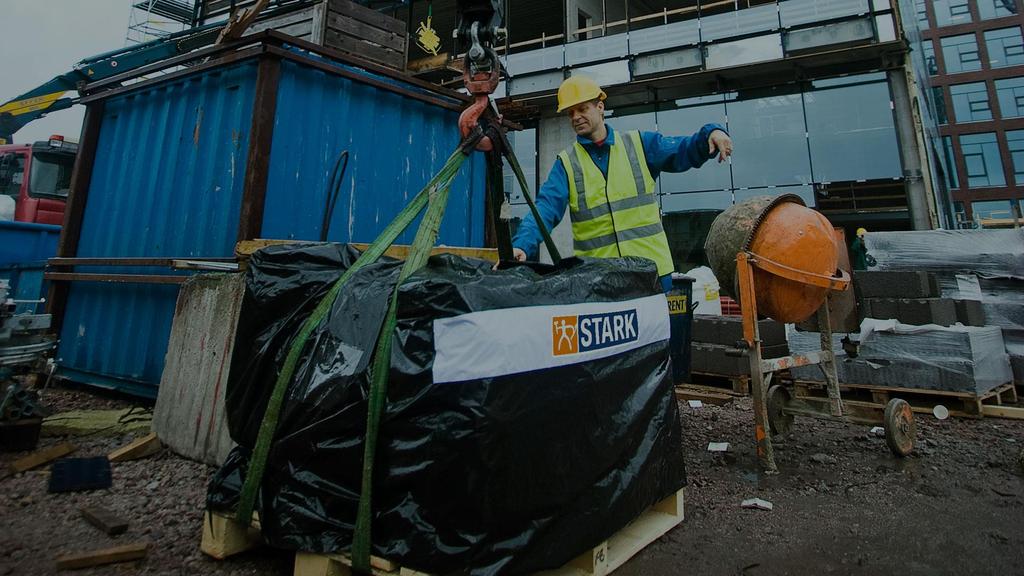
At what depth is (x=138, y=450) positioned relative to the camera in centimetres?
302

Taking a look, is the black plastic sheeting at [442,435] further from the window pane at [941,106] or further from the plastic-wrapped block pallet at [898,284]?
the window pane at [941,106]

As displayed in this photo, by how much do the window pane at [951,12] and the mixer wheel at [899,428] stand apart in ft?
149

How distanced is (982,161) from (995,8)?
1015 centimetres

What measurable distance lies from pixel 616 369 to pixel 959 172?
43.9 meters

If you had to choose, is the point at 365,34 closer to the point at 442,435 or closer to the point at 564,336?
the point at 564,336

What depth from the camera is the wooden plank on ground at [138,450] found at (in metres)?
2.95

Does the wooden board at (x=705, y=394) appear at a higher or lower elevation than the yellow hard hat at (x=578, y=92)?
lower

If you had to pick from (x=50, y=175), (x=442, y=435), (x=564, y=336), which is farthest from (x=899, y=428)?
(x=50, y=175)

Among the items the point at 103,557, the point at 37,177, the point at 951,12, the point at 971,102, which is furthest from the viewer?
the point at 951,12

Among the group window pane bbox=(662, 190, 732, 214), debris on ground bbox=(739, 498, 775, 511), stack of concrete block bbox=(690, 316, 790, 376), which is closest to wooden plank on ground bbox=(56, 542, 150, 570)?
debris on ground bbox=(739, 498, 775, 511)

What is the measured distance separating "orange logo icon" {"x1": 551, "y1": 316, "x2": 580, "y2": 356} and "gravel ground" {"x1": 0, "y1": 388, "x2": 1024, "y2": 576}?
3.06 feet

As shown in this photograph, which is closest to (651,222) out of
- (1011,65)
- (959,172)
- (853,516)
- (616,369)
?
(616,369)

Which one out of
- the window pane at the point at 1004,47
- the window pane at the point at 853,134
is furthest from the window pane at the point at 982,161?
the window pane at the point at 853,134

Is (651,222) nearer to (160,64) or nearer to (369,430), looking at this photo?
(369,430)
